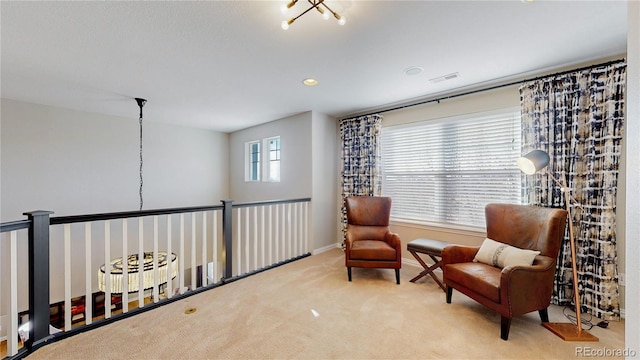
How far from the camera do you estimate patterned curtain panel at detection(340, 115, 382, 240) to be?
402cm

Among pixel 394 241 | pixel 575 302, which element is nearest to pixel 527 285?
pixel 575 302

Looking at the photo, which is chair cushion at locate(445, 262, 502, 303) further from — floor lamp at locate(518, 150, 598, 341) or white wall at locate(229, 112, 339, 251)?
white wall at locate(229, 112, 339, 251)

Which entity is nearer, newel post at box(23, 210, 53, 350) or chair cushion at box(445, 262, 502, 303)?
newel post at box(23, 210, 53, 350)

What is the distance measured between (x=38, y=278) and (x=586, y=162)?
4.76 meters

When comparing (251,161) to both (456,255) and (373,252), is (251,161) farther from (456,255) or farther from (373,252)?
(456,255)

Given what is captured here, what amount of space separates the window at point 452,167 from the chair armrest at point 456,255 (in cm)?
76

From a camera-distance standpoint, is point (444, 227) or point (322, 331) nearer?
point (322, 331)

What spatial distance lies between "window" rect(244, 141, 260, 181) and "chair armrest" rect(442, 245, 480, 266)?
424cm

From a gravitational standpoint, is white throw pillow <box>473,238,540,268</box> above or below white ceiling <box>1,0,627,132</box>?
below

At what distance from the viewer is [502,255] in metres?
2.35

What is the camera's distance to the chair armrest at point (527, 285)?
1947 mm

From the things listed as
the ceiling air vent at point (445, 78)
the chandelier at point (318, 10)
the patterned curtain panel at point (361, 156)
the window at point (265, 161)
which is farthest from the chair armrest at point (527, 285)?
the window at point (265, 161)

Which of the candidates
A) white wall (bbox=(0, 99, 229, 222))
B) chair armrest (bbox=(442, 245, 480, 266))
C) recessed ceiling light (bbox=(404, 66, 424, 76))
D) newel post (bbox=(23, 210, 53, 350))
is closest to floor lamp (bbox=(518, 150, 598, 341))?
chair armrest (bbox=(442, 245, 480, 266))

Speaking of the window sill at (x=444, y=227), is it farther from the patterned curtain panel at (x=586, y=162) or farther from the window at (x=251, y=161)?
the window at (x=251, y=161)
